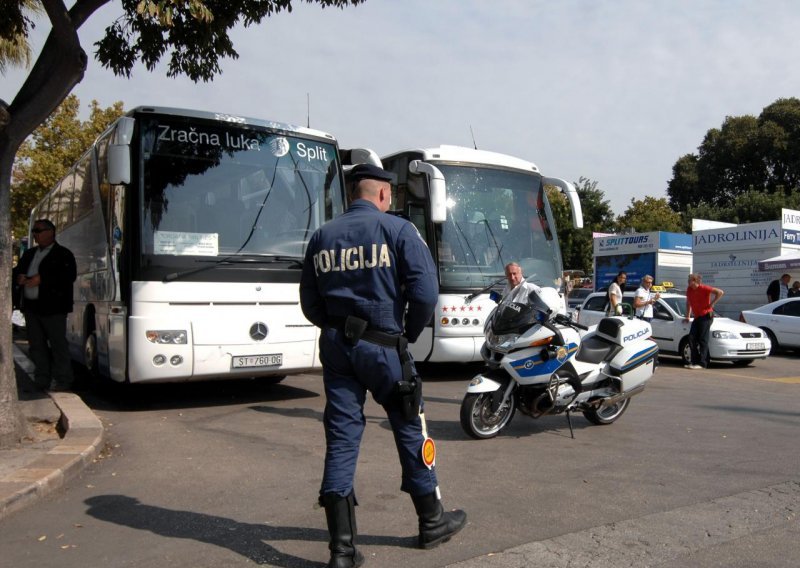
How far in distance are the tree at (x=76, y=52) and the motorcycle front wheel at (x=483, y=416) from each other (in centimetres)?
367

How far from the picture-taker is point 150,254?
23.3ft

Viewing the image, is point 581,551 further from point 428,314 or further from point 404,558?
point 428,314

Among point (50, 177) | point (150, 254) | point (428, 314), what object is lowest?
point (428, 314)

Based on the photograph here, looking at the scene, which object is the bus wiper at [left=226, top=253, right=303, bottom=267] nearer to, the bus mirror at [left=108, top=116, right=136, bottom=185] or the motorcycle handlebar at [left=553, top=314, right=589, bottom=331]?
the bus mirror at [left=108, top=116, right=136, bottom=185]

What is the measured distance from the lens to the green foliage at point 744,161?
4478 cm

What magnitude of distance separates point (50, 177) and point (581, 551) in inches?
1064

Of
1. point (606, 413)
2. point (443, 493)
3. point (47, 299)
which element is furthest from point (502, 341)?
point (47, 299)

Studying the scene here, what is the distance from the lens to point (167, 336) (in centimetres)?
708

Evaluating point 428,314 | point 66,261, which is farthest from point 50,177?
point 428,314

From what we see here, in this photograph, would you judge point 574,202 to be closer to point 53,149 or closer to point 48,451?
point 48,451

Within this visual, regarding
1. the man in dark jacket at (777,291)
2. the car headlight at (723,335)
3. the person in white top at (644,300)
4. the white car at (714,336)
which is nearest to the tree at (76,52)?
the person in white top at (644,300)

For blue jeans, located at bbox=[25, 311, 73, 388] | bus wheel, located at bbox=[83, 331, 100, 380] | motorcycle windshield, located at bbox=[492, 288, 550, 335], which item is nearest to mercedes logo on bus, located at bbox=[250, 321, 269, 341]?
bus wheel, located at bbox=[83, 331, 100, 380]

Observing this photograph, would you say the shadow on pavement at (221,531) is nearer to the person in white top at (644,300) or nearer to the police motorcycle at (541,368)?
the police motorcycle at (541,368)

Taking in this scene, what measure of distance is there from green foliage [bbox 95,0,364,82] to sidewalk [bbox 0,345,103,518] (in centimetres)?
361
